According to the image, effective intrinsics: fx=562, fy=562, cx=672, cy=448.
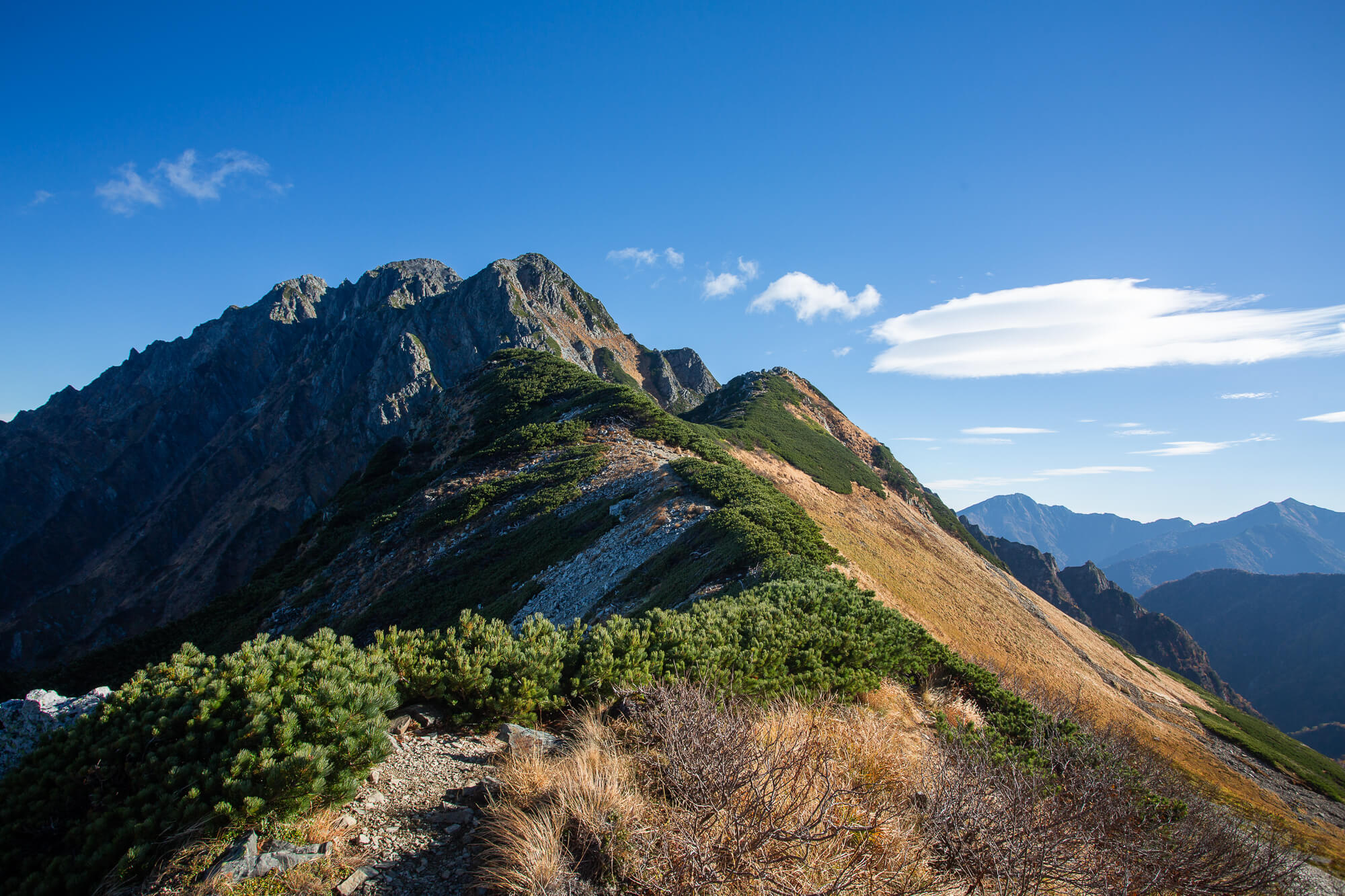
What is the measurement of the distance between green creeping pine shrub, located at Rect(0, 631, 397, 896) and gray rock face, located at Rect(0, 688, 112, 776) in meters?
0.53

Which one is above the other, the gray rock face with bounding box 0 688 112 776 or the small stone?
the gray rock face with bounding box 0 688 112 776

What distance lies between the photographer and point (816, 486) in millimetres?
41094

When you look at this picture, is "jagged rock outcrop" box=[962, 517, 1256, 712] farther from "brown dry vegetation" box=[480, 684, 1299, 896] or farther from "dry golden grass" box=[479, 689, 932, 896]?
"dry golden grass" box=[479, 689, 932, 896]

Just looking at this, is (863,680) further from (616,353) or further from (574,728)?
(616,353)

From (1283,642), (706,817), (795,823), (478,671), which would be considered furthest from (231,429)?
(1283,642)

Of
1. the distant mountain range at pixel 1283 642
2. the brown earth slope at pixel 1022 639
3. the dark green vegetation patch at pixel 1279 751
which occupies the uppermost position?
the brown earth slope at pixel 1022 639

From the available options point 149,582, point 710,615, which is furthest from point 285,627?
point 149,582

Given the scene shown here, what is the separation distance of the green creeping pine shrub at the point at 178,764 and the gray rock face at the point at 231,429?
5750 centimetres

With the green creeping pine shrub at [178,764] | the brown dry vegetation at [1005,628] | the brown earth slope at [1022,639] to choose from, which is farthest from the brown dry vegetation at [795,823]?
the brown earth slope at [1022,639]

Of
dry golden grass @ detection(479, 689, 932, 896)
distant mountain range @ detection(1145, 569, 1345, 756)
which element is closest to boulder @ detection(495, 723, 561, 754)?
dry golden grass @ detection(479, 689, 932, 896)

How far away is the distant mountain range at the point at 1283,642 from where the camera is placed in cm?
14300

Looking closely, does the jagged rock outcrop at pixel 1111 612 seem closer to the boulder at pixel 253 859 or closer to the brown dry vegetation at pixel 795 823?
the brown dry vegetation at pixel 795 823

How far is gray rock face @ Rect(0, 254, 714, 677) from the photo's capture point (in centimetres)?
8644

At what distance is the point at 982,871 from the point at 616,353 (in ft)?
327
